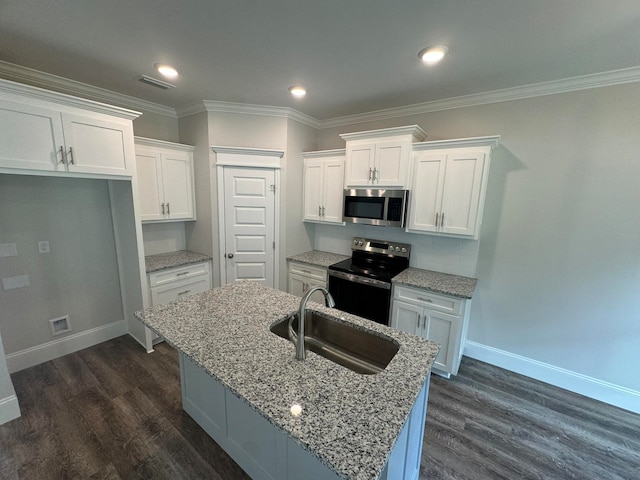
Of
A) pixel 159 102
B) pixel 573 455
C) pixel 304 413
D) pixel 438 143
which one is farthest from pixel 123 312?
pixel 573 455

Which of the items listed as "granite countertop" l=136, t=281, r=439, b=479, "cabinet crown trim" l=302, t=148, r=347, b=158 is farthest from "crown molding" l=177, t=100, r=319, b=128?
"granite countertop" l=136, t=281, r=439, b=479

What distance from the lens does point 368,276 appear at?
2.83m

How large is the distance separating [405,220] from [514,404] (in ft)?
6.37

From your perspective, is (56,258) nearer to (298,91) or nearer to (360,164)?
(298,91)

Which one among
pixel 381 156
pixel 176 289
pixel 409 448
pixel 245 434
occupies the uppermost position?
pixel 381 156

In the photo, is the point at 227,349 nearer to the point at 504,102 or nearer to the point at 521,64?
the point at 521,64

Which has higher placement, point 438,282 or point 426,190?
point 426,190

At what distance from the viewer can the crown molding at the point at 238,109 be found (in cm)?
303

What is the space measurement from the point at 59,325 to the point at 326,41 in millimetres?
3719

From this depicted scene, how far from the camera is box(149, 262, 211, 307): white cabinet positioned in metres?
2.92

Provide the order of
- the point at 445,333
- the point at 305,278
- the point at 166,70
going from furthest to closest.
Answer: the point at 305,278 < the point at 445,333 < the point at 166,70

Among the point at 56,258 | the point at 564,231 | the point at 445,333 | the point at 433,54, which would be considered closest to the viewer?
the point at 433,54

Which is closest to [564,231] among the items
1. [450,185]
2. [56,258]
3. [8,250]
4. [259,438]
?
[450,185]

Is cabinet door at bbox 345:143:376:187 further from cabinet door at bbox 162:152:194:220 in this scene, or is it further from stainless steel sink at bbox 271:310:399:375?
cabinet door at bbox 162:152:194:220
